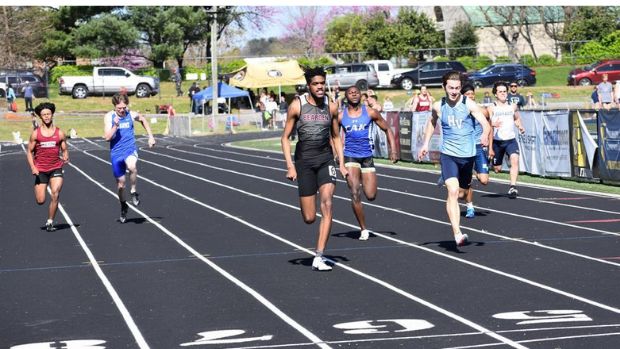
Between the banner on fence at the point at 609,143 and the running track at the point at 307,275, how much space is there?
4.95 ft

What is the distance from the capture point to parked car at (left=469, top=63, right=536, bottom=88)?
54438mm

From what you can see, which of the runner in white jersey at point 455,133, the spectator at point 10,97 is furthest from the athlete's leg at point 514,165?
the spectator at point 10,97

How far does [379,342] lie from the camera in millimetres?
7215

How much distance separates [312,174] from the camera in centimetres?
1056

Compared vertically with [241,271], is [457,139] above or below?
above

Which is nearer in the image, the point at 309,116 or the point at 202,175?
the point at 309,116

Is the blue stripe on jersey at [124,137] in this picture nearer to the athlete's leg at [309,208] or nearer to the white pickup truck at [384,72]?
the athlete's leg at [309,208]

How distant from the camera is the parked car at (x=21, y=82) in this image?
5658 centimetres

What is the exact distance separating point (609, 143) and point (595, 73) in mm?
36450

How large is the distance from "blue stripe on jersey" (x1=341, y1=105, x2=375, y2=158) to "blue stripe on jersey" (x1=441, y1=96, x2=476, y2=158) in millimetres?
1399

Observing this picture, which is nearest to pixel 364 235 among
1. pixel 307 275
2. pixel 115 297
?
pixel 307 275

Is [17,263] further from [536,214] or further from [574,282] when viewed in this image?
[536,214]

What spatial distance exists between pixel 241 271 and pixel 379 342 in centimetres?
351

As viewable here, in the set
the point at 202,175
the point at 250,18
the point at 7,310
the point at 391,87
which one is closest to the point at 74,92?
the point at 391,87
